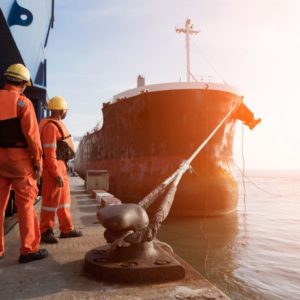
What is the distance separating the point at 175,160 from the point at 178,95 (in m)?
2.24

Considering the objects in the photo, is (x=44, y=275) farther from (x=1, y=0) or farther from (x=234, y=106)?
(x=234, y=106)

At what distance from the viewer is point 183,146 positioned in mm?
10664

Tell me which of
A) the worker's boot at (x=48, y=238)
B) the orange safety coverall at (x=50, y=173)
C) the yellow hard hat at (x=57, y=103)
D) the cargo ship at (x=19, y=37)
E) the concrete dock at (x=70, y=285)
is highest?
the cargo ship at (x=19, y=37)

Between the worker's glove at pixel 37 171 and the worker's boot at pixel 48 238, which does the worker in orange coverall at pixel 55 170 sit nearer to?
the worker's boot at pixel 48 238

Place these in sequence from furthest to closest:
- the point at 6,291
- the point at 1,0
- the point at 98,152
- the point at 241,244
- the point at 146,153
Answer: the point at 98,152, the point at 146,153, the point at 241,244, the point at 1,0, the point at 6,291

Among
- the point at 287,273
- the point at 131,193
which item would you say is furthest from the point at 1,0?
the point at 131,193

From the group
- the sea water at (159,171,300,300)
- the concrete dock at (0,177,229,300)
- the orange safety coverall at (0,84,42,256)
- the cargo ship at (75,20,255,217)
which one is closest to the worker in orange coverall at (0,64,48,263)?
the orange safety coverall at (0,84,42,256)

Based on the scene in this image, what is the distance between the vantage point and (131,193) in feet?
37.3

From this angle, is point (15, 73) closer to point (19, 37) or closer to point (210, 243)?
point (19, 37)

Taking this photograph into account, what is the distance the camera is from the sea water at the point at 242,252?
5.26 m

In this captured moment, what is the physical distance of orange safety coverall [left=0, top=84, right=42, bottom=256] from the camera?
8.95 feet

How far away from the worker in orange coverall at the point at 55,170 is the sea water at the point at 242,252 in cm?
301

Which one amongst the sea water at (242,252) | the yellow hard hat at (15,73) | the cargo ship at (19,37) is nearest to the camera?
the yellow hard hat at (15,73)

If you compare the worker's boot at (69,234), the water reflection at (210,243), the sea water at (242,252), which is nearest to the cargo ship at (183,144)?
the water reflection at (210,243)
